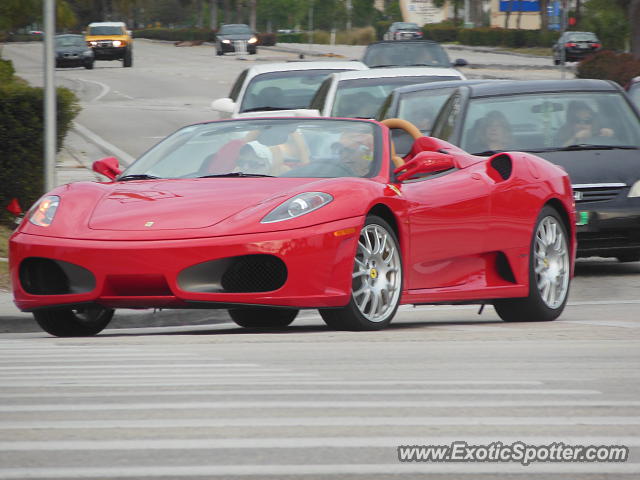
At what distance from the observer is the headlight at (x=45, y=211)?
7.53 m

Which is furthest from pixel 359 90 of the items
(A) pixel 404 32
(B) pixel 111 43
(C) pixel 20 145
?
(A) pixel 404 32

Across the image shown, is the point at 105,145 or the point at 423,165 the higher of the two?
the point at 423,165

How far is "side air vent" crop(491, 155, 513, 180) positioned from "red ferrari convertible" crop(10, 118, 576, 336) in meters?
0.01

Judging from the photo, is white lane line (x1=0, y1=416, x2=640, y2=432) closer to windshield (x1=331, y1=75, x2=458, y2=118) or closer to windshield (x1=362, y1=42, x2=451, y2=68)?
windshield (x1=331, y1=75, x2=458, y2=118)

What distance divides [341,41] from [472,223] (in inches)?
3994

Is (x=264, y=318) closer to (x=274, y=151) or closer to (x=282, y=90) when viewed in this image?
(x=274, y=151)

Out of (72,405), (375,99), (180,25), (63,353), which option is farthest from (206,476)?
(180,25)

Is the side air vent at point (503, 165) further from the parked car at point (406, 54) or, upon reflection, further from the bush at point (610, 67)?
the bush at point (610, 67)

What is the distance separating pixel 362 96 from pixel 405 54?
1257cm

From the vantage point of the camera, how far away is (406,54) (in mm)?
29500

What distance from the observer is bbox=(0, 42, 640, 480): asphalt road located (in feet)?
12.5

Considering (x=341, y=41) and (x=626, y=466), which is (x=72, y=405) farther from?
(x=341, y=41)

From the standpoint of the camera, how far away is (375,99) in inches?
677

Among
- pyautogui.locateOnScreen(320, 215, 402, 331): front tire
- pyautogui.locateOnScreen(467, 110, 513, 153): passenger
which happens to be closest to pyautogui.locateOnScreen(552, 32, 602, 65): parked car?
pyautogui.locateOnScreen(467, 110, 513, 153): passenger
